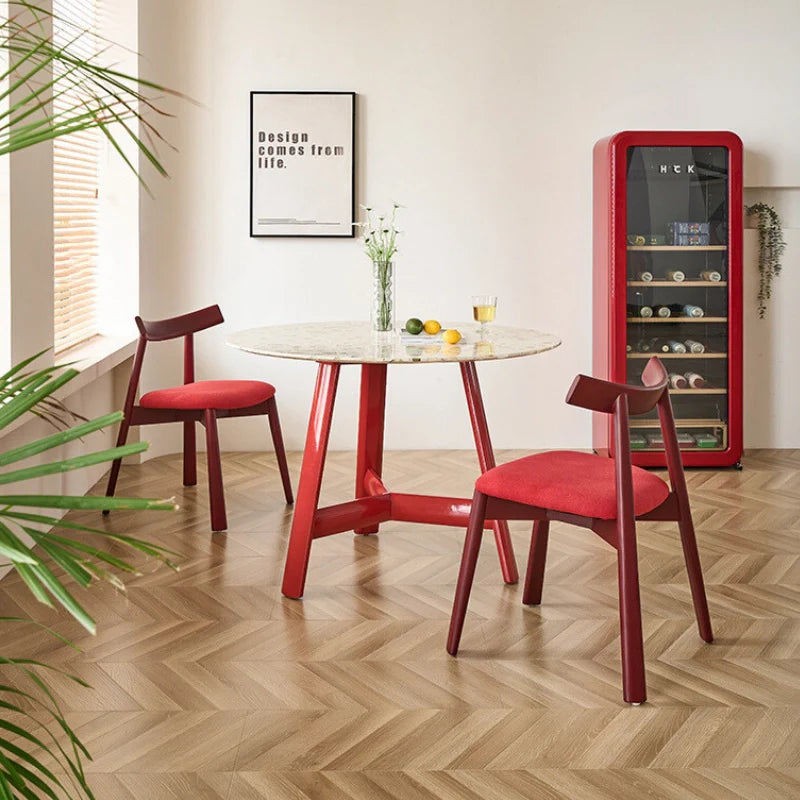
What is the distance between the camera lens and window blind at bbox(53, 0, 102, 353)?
487 cm

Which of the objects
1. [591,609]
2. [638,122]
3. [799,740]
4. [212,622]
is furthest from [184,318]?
[799,740]

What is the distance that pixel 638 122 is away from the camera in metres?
5.90

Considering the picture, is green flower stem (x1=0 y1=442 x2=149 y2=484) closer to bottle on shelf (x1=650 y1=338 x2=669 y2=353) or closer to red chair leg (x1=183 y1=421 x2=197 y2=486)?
red chair leg (x1=183 y1=421 x2=197 y2=486)

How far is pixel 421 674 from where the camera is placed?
9.75ft

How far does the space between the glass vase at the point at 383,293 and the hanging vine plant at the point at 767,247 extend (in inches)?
110

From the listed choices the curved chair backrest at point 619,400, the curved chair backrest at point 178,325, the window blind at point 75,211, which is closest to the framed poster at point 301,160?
the window blind at point 75,211

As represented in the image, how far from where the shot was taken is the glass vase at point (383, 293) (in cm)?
401

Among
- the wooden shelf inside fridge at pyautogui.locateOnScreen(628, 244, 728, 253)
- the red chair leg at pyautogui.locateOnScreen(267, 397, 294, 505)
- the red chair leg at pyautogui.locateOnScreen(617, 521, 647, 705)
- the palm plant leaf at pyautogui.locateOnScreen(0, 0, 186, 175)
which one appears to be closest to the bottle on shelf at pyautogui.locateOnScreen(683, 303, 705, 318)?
the wooden shelf inside fridge at pyautogui.locateOnScreen(628, 244, 728, 253)

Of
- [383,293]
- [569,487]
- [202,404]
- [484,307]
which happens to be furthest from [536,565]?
[202,404]

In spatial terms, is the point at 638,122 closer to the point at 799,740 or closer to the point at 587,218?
the point at 587,218

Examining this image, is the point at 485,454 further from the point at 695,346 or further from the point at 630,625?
the point at 695,346

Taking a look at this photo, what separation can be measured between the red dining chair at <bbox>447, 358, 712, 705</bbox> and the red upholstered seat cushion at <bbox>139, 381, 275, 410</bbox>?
64.0 inches

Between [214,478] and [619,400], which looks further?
[214,478]

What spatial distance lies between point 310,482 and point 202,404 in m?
0.93
